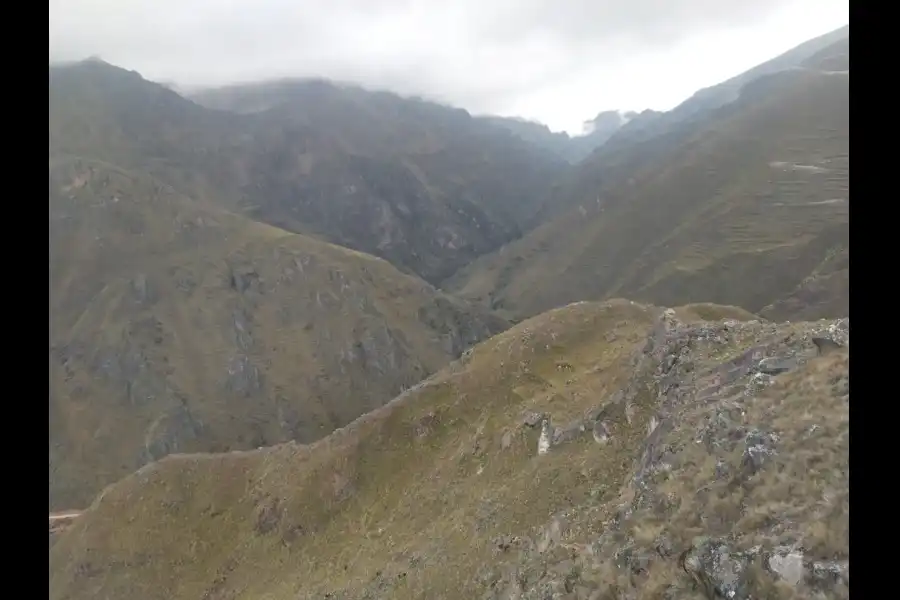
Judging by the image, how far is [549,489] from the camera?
100 feet

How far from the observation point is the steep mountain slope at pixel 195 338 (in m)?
147

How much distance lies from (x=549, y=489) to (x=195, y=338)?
157319 millimetres

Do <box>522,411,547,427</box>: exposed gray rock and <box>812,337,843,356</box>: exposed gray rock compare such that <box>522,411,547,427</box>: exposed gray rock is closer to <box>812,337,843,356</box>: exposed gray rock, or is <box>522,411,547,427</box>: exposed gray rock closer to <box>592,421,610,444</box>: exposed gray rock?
<box>592,421,610,444</box>: exposed gray rock

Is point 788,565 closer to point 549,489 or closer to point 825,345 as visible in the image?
point 825,345

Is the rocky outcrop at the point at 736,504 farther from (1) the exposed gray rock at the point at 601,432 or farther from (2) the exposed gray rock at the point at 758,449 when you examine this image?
(1) the exposed gray rock at the point at 601,432

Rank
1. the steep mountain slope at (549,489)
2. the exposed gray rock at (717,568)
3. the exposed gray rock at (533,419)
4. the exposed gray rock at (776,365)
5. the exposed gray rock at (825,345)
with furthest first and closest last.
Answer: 1. the exposed gray rock at (533,419)
2. the exposed gray rock at (776,365)
3. the exposed gray rock at (825,345)
4. the steep mountain slope at (549,489)
5. the exposed gray rock at (717,568)

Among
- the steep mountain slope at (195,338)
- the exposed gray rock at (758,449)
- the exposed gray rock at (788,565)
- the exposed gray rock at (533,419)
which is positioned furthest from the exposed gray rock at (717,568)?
the steep mountain slope at (195,338)

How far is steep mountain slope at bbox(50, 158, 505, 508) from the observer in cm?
14700

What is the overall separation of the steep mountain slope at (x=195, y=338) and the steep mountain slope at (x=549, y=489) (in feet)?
317

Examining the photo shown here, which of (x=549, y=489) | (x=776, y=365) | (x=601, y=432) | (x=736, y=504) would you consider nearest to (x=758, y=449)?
(x=736, y=504)

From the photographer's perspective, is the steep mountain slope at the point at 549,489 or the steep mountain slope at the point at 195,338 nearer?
the steep mountain slope at the point at 549,489

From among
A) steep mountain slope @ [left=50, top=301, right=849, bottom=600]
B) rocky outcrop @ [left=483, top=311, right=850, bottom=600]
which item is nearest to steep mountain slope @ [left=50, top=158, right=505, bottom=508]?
steep mountain slope @ [left=50, top=301, right=849, bottom=600]
